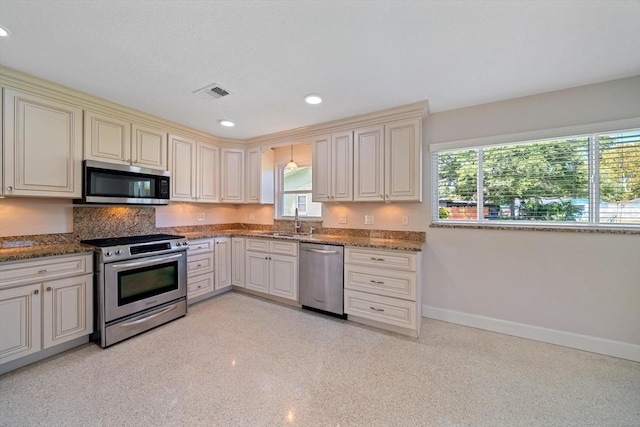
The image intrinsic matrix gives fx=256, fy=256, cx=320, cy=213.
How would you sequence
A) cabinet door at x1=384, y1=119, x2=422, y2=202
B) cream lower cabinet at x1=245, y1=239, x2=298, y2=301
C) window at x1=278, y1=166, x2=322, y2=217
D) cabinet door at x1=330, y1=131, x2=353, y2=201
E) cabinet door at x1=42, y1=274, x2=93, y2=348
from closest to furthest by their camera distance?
cabinet door at x1=42, y1=274, x2=93, y2=348 < cabinet door at x1=384, y1=119, x2=422, y2=202 < cabinet door at x1=330, y1=131, x2=353, y2=201 < cream lower cabinet at x1=245, y1=239, x2=298, y2=301 < window at x1=278, y1=166, x2=322, y2=217

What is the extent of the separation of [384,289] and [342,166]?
159 centimetres

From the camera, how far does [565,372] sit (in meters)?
2.06

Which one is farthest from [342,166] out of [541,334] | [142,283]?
[541,334]

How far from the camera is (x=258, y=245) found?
369 centimetres

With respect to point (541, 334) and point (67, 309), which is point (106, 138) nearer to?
point (67, 309)

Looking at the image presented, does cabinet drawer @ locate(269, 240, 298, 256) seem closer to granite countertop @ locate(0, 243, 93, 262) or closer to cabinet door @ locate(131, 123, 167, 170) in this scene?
cabinet door @ locate(131, 123, 167, 170)

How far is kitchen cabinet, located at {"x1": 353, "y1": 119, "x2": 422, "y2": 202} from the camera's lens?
2.86 m

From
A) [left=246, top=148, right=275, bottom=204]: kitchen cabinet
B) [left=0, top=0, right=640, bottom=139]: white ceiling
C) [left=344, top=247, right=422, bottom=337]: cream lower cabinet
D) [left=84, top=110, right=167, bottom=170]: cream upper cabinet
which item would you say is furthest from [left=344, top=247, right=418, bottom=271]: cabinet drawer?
[left=84, top=110, right=167, bottom=170]: cream upper cabinet

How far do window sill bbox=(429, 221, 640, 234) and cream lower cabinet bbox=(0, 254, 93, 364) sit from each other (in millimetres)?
3662

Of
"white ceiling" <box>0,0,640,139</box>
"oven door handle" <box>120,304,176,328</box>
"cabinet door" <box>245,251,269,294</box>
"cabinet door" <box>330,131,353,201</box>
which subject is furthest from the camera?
"cabinet door" <box>245,251,269,294</box>

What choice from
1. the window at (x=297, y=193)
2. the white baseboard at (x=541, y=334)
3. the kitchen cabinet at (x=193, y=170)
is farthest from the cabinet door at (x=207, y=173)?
the white baseboard at (x=541, y=334)

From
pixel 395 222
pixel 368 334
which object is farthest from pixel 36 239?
pixel 395 222

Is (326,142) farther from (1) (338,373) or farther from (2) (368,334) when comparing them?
(1) (338,373)

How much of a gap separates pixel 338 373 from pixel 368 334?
2.48 feet
